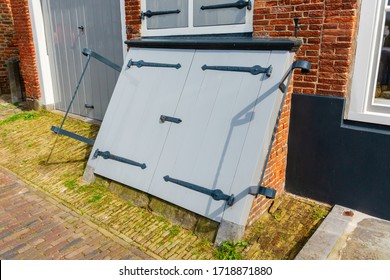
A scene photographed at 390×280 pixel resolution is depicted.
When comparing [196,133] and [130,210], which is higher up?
[196,133]

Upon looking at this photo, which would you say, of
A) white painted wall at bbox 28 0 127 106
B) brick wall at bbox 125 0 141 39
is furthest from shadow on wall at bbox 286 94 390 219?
white painted wall at bbox 28 0 127 106

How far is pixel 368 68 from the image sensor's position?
131 inches

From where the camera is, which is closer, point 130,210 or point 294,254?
point 294,254

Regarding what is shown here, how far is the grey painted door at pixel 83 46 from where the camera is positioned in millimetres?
5895

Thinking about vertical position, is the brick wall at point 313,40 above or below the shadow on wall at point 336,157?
above

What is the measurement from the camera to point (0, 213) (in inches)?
152

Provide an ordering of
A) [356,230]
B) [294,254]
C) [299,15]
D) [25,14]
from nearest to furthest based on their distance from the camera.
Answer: [294,254] < [356,230] < [299,15] < [25,14]

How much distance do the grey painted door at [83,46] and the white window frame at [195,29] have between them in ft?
2.71

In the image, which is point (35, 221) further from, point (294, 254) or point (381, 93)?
point (381, 93)

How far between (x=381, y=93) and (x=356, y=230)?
142 cm

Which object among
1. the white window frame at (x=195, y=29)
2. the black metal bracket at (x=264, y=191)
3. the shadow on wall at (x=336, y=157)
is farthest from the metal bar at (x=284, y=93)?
the white window frame at (x=195, y=29)

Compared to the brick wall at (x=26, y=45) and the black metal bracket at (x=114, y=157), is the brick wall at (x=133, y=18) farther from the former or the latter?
the brick wall at (x=26, y=45)

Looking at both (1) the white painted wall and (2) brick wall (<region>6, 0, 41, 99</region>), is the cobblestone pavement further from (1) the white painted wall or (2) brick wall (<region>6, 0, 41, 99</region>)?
(2) brick wall (<region>6, 0, 41, 99</region>)
